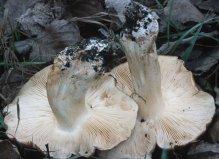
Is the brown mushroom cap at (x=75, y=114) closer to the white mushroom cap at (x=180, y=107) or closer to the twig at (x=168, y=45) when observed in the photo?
the white mushroom cap at (x=180, y=107)

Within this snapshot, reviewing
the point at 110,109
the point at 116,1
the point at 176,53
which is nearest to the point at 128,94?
the point at 110,109

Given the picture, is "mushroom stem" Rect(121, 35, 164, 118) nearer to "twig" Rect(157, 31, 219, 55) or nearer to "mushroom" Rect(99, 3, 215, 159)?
"mushroom" Rect(99, 3, 215, 159)

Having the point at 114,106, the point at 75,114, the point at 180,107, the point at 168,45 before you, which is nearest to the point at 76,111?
the point at 75,114

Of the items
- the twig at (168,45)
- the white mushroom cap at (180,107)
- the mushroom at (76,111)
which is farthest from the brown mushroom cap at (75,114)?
the twig at (168,45)

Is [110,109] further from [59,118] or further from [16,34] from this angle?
[16,34]

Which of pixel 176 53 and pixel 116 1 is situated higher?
pixel 116 1

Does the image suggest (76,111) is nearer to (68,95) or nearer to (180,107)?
(68,95)
